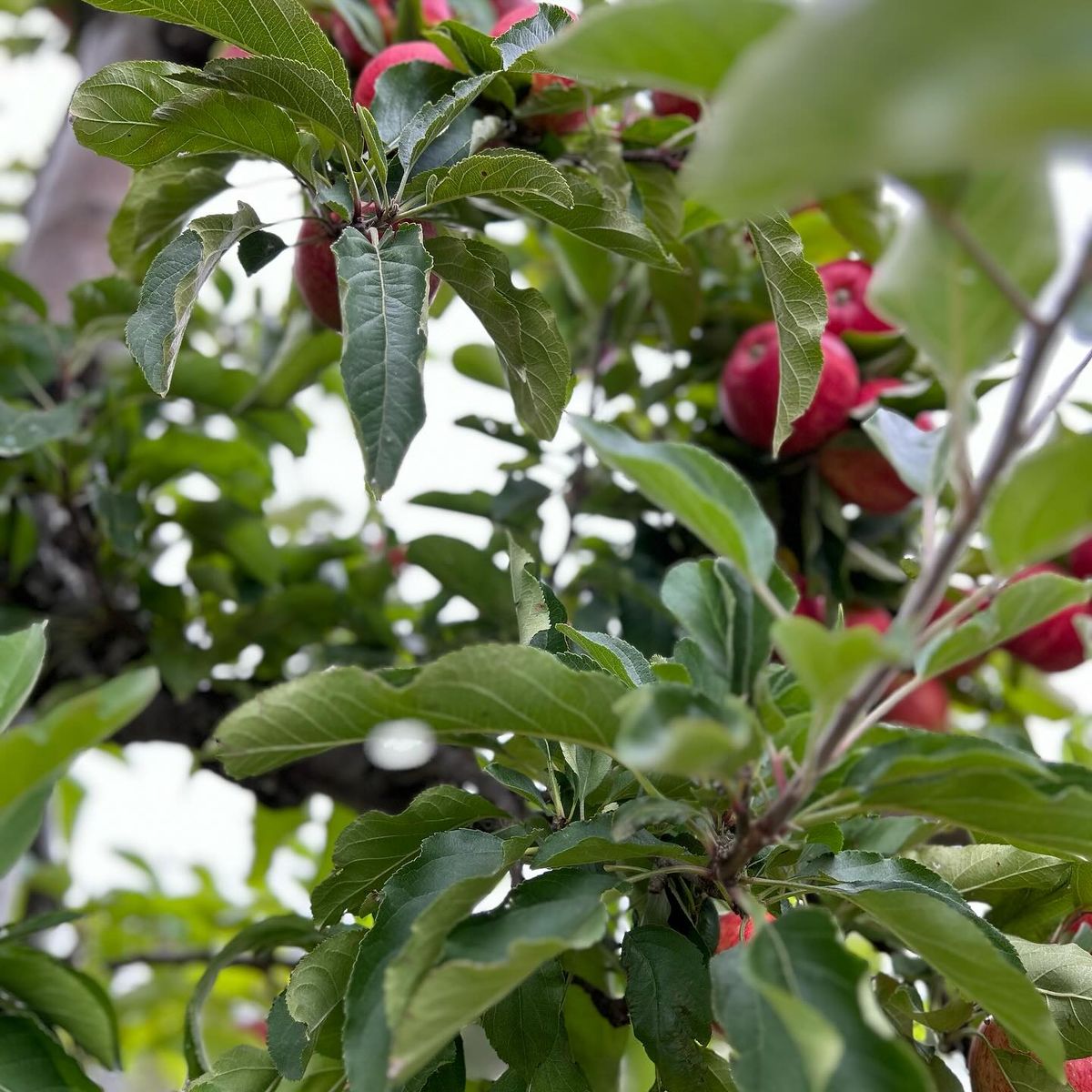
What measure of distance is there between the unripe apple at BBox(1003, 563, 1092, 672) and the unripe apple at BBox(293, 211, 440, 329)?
658mm

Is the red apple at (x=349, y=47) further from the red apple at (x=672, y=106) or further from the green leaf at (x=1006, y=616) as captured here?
the green leaf at (x=1006, y=616)

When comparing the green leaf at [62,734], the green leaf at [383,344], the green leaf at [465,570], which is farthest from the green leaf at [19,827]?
the green leaf at [465,570]

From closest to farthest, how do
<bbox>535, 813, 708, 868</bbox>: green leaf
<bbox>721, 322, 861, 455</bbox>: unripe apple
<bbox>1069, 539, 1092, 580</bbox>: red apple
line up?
1. <bbox>535, 813, 708, 868</bbox>: green leaf
2. <bbox>721, 322, 861, 455</bbox>: unripe apple
3. <bbox>1069, 539, 1092, 580</bbox>: red apple

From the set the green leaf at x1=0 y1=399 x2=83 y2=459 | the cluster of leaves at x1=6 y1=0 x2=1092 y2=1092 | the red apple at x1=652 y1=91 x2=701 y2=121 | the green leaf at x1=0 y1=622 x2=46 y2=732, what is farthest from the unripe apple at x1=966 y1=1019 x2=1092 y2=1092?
the green leaf at x1=0 y1=399 x2=83 y2=459

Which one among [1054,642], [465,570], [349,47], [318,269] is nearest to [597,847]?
[318,269]

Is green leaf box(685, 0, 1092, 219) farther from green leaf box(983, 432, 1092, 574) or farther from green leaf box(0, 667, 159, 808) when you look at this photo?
green leaf box(0, 667, 159, 808)

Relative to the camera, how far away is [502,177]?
0.53 m

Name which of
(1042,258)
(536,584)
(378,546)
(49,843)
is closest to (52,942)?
(49,843)

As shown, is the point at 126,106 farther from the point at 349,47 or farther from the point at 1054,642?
the point at 1054,642

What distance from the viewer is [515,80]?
25.4 inches

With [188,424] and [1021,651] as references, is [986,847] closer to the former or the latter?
[1021,651]

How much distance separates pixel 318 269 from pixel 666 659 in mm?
329

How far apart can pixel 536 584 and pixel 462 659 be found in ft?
0.45

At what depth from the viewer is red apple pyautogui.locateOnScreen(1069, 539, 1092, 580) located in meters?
1.02
